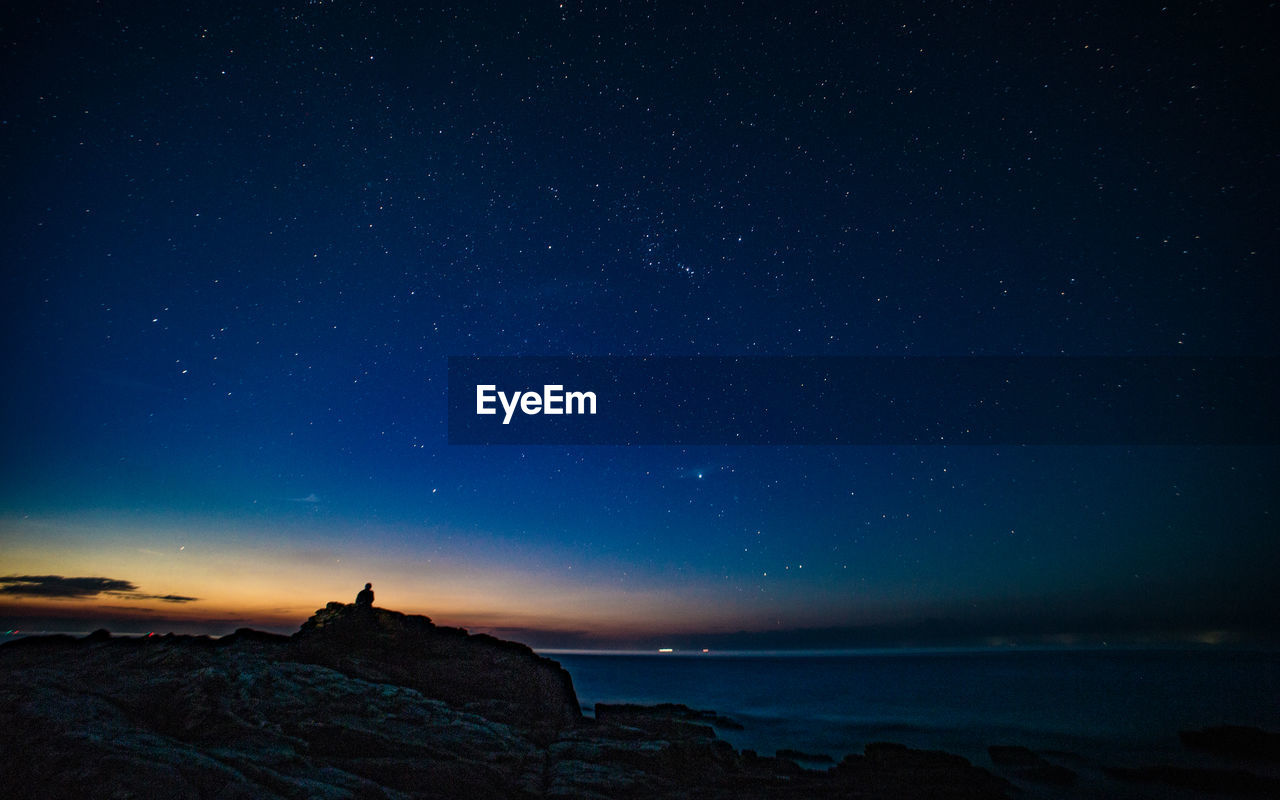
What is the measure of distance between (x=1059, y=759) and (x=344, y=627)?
34.3 metres

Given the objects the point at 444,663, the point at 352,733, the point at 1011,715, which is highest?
the point at 352,733

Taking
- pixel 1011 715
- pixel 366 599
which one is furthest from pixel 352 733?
pixel 1011 715

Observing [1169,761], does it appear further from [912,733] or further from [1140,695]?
[1140,695]

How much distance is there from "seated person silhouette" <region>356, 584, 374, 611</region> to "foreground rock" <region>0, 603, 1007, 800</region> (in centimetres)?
125

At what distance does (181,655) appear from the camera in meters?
18.3

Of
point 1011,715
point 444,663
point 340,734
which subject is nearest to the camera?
point 340,734

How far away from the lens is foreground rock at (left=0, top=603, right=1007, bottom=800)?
11.6 meters

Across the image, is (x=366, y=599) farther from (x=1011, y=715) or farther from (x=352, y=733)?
(x=1011, y=715)

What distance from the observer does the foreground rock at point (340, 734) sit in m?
11.6

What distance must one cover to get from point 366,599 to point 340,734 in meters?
12.1

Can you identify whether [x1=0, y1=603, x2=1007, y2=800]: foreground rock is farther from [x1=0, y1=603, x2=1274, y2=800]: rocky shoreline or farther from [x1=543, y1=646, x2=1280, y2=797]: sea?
[x1=543, y1=646, x2=1280, y2=797]: sea

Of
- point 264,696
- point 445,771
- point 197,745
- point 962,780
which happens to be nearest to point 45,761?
point 197,745

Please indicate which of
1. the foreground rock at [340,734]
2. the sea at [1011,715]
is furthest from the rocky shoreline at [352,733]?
the sea at [1011,715]

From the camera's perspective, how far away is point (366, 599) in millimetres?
26312
